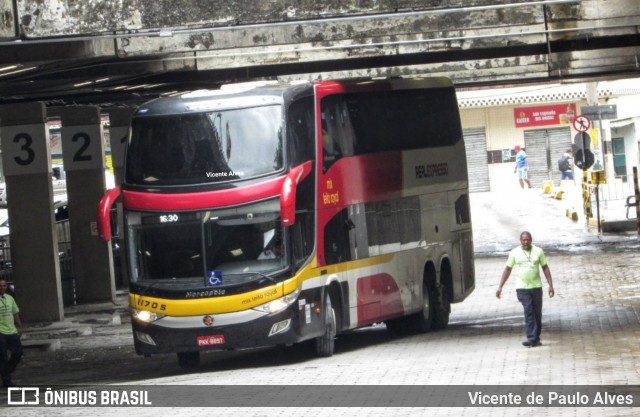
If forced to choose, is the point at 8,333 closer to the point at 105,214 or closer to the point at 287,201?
the point at 105,214

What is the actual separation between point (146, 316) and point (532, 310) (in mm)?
5361

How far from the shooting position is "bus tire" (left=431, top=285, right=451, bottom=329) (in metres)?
25.3

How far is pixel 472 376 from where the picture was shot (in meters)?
16.6

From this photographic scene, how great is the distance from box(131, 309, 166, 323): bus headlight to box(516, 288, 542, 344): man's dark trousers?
5.03 m

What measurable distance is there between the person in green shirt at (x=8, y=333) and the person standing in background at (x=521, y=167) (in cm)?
4709

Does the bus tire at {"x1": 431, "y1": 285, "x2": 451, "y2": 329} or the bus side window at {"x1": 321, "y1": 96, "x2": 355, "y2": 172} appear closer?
the bus side window at {"x1": 321, "y1": 96, "x2": 355, "y2": 172}

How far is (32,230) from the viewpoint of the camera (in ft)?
96.5

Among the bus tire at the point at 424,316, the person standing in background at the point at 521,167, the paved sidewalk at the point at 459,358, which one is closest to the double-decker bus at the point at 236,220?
the paved sidewalk at the point at 459,358

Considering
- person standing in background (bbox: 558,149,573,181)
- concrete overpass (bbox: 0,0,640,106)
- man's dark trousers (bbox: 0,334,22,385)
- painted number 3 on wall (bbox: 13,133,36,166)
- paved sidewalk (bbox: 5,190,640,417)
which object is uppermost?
concrete overpass (bbox: 0,0,640,106)

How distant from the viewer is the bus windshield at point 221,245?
19.5m

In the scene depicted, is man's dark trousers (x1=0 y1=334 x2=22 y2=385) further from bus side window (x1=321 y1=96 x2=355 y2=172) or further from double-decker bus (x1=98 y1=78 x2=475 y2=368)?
bus side window (x1=321 y1=96 x2=355 y2=172)

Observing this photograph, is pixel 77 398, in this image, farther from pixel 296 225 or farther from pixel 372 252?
pixel 372 252

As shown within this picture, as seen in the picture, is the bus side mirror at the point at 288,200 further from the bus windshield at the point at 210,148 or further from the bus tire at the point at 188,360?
the bus tire at the point at 188,360

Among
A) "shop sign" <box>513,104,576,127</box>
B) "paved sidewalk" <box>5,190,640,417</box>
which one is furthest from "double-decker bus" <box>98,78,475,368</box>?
"shop sign" <box>513,104,576,127</box>
